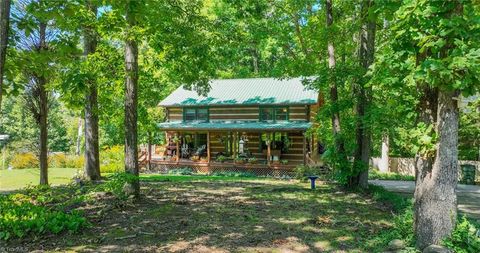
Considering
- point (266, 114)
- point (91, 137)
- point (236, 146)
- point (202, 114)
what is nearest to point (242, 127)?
point (266, 114)

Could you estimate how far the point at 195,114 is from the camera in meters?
27.5

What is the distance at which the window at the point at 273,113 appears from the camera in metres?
25.0

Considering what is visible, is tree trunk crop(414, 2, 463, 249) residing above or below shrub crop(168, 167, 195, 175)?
above

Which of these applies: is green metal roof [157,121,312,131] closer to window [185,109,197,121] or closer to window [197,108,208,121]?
window [197,108,208,121]

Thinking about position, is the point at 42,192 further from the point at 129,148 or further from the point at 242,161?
the point at 242,161

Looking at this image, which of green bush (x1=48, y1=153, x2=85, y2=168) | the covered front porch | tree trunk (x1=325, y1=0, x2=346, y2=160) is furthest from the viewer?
green bush (x1=48, y1=153, x2=85, y2=168)

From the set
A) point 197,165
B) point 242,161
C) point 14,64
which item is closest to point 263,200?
point 14,64

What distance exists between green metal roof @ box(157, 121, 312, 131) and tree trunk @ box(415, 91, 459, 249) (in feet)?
54.2

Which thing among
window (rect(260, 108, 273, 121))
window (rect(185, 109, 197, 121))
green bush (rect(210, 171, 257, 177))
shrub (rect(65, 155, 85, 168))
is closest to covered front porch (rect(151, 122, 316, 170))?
green bush (rect(210, 171, 257, 177))

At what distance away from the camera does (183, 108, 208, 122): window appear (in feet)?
89.4

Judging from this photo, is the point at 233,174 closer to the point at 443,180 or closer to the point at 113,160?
the point at 113,160

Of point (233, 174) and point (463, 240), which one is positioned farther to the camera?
point (233, 174)

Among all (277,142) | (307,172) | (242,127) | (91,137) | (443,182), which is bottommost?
(307,172)

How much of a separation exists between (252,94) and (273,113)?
2322 mm
